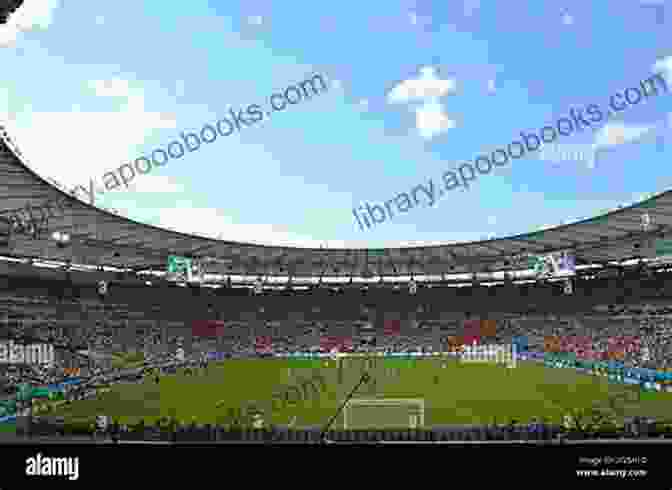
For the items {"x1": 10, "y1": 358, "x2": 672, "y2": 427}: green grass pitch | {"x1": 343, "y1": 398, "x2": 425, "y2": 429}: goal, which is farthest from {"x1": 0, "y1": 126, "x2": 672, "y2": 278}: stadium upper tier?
{"x1": 343, "y1": 398, "x2": 425, "y2": 429}: goal

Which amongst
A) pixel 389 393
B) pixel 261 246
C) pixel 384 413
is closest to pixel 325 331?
pixel 261 246

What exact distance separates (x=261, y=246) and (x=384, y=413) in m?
29.2

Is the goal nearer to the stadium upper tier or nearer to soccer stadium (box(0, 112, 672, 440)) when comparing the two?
soccer stadium (box(0, 112, 672, 440))

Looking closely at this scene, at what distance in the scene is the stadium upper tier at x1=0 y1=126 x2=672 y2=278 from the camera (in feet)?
119

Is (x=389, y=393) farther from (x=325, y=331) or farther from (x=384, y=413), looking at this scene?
(x=325, y=331)

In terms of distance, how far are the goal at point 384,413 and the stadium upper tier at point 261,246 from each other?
20.1 metres

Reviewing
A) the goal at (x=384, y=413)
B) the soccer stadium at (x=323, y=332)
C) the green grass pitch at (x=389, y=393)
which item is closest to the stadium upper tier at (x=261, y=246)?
the soccer stadium at (x=323, y=332)

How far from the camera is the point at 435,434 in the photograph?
19750 millimetres

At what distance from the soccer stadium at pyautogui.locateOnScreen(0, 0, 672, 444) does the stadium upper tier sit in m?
0.25

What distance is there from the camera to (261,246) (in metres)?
53.4

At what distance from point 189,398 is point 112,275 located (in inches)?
1540

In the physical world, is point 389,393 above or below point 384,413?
below

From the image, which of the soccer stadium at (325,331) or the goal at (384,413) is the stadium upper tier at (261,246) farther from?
the goal at (384,413)
